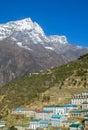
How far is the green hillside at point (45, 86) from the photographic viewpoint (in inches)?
6068

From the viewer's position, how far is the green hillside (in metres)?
154

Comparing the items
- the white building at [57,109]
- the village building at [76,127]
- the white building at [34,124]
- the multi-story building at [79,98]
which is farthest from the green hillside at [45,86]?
the village building at [76,127]

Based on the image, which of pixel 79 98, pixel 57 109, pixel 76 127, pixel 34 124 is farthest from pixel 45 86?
pixel 76 127

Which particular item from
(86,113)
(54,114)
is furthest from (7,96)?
(86,113)

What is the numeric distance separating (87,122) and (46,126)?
12374 mm

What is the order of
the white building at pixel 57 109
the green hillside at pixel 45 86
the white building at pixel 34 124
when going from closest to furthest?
the white building at pixel 34 124 < the white building at pixel 57 109 < the green hillside at pixel 45 86

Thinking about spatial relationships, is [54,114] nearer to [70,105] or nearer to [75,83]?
[70,105]

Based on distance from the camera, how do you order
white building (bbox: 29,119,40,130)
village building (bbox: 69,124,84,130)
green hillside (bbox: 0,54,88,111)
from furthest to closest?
green hillside (bbox: 0,54,88,111) → white building (bbox: 29,119,40,130) → village building (bbox: 69,124,84,130)

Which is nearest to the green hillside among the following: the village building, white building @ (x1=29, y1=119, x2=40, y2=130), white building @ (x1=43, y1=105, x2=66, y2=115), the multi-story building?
the multi-story building

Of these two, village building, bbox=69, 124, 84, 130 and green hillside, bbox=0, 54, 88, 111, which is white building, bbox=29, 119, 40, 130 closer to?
village building, bbox=69, 124, 84, 130

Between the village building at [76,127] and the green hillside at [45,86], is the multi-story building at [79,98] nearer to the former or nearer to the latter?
the green hillside at [45,86]

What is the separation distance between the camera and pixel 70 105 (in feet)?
446

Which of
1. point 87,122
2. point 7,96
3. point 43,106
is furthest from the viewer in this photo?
point 7,96

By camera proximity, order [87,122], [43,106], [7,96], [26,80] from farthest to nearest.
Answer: [26,80] < [7,96] < [43,106] < [87,122]
